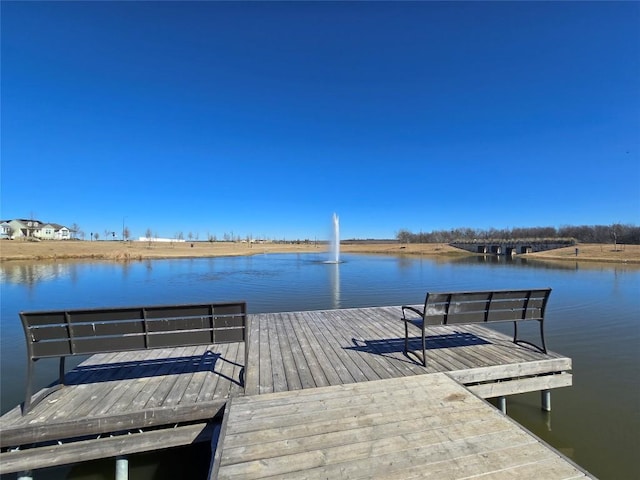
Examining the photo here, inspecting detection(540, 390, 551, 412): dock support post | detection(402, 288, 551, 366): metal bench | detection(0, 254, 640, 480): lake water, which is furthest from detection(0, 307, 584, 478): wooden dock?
detection(0, 254, 640, 480): lake water

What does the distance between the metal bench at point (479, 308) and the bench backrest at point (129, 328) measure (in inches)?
117

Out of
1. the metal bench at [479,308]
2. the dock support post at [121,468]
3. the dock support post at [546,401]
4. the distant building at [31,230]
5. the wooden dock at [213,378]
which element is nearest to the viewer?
the wooden dock at [213,378]

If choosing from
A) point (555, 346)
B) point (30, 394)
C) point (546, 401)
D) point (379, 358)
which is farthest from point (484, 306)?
point (30, 394)

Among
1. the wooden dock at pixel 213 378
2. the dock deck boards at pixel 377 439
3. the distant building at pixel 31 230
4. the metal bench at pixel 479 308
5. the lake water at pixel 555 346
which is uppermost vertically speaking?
the distant building at pixel 31 230

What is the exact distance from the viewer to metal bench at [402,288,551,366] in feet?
Answer: 16.7

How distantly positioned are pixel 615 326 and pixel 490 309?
29.6 ft

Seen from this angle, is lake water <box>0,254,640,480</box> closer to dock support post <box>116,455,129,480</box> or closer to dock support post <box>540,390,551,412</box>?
dock support post <box>540,390,551,412</box>

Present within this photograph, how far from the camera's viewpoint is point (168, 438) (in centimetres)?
363

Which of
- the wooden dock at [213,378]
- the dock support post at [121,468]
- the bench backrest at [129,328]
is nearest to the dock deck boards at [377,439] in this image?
the wooden dock at [213,378]

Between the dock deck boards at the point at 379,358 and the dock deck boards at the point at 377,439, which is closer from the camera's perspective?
the dock deck boards at the point at 377,439

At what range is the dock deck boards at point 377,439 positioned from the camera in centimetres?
261

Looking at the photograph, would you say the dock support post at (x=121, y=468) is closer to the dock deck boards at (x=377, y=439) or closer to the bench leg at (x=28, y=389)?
the bench leg at (x=28, y=389)

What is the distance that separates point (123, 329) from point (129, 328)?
0.07 metres

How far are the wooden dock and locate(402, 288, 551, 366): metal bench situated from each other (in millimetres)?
624
